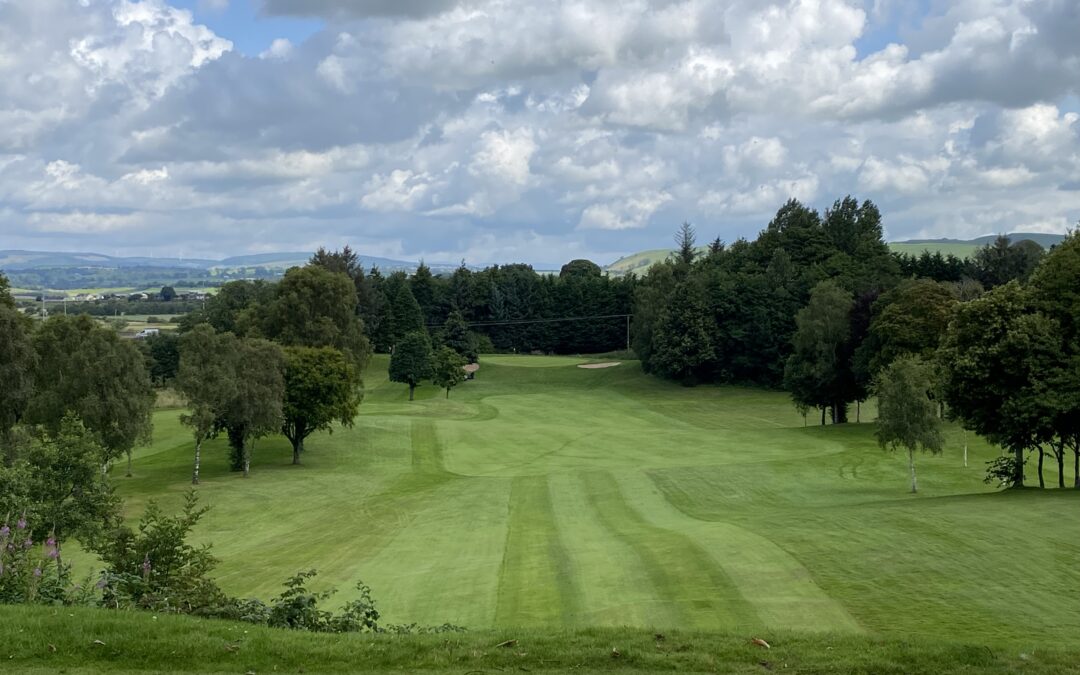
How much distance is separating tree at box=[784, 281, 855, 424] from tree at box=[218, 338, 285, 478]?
39098 millimetres

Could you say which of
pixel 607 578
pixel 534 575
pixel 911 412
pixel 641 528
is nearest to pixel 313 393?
pixel 641 528

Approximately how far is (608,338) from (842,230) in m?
36.9

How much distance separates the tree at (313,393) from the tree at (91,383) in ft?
35.2

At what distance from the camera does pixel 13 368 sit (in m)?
39.7

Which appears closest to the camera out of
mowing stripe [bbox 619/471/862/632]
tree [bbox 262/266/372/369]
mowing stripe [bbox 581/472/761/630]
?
mowing stripe [bbox 619/471/862/632]

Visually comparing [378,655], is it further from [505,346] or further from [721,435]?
[505,346]

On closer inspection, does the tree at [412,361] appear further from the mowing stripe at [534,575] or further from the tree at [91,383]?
the mowing stripe at [534,575]

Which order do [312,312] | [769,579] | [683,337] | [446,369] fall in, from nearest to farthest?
[769,579] → [312,312] → [446,369] → [683,337]

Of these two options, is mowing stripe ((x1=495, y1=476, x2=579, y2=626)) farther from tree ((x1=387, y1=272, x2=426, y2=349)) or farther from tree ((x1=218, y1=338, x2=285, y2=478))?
tree ((x1=387, y1=272, x2=426, y2=349))

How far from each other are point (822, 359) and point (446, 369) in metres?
41.6

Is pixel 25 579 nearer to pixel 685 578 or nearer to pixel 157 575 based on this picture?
pixel 157 575

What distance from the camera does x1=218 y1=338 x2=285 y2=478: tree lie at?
48375 mm

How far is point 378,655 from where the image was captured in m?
12.8

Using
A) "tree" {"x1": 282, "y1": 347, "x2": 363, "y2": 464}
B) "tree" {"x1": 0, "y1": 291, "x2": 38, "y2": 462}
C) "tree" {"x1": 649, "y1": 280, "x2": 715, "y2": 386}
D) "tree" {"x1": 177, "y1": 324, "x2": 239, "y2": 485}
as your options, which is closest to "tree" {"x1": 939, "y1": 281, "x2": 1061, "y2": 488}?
"tree" {"x1": 282, "y1": 347, "x2": 363, "y2": 464}
